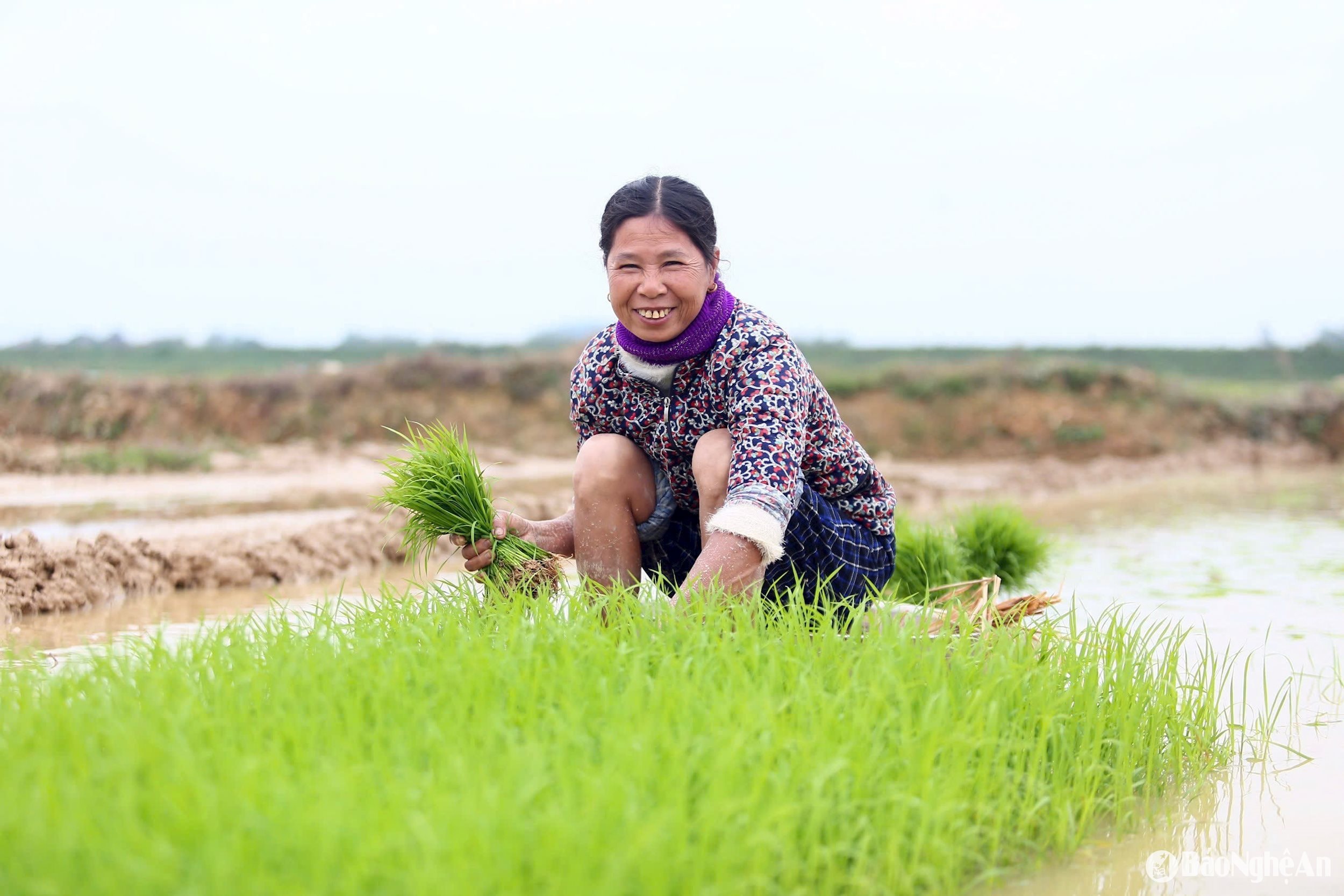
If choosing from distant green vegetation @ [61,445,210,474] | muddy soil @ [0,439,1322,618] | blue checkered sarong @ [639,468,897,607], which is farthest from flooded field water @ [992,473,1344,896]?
distant green vegetation @ [61,445,210,474]

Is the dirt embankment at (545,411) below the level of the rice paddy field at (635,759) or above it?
above

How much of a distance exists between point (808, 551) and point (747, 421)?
0.54m

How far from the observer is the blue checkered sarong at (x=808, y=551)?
3484 millimetres

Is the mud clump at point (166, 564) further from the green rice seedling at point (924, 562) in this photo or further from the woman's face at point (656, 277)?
the green rice seedling at point (924, 562)

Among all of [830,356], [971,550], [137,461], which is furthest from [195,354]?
[971,550]

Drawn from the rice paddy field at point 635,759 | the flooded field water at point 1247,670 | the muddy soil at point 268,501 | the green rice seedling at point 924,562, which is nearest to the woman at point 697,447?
the rice paddy field at point 635,759

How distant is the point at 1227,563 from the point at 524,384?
12799 millimetres

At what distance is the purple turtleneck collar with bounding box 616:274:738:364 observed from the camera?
334 centimetres

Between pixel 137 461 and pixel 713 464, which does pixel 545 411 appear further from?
pixel 713 464

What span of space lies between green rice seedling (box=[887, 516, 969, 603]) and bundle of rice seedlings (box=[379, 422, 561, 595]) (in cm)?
204

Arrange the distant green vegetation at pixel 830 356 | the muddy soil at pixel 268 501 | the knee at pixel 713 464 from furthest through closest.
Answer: the distant green vegetation at pixel 830 356
the muddy soil at pixel 268 501
the knee at pixel 713 464

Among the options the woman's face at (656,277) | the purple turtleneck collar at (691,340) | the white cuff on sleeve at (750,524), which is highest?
the woman's face at (656,277)

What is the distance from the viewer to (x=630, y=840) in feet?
6.25

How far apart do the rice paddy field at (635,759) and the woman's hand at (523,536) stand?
0.50 feet
